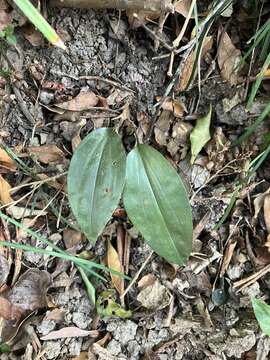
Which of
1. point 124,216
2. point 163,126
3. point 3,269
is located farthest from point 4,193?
point 163,126

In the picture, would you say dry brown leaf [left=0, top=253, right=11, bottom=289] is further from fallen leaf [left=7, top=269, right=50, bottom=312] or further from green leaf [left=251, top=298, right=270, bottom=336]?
green leaf [left=251, top=298, right=270, bottom=336]

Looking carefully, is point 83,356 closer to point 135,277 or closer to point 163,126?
point 135,277

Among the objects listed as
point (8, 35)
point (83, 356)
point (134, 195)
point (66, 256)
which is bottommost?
point (83, 356)

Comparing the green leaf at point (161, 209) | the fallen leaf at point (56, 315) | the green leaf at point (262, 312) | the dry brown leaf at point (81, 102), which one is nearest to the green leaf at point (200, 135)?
the green leaf at point (161, 209)

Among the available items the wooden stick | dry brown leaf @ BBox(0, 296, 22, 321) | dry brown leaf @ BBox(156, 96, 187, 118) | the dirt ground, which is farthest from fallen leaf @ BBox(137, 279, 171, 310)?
the wooden stick

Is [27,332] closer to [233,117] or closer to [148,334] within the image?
[148,334]

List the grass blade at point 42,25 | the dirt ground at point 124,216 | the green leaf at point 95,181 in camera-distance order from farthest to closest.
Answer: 1. the dirt ground at point 124,216
2. the green leaf at point 95,181
3. the grass blade at point 42,25

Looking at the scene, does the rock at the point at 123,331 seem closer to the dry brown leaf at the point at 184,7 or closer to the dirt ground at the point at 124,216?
the dirt ground at the point at 124,216

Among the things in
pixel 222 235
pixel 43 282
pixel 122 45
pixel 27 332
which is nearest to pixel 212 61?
pixel 122 45
